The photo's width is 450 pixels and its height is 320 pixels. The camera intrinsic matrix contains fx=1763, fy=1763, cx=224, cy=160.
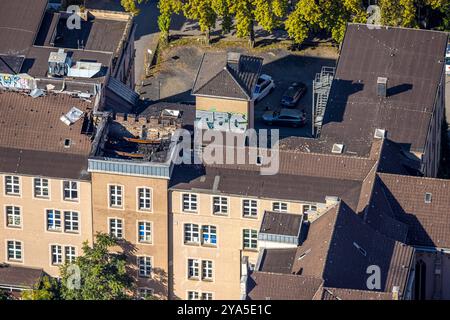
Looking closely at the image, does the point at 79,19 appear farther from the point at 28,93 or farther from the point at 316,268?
the point at 316,268

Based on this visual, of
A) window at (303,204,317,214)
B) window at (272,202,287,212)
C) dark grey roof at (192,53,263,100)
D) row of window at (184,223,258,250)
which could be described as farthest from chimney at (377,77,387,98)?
row of window at (184,223,258,250)

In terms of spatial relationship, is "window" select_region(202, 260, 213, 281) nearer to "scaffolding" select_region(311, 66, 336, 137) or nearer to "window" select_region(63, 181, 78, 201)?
"window" select_region(63, 181, 78, 201)

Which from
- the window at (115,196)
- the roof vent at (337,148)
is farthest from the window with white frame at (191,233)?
the roof vent at (337,148)

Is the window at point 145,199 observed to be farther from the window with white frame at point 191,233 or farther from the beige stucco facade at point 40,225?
the beige stucco facade at point 40,225
